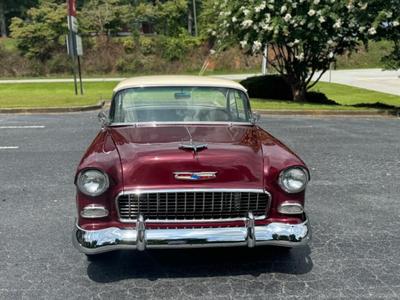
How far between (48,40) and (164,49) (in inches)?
366

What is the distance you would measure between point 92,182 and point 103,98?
554 inches

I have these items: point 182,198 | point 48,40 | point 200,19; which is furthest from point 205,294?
point 200,19

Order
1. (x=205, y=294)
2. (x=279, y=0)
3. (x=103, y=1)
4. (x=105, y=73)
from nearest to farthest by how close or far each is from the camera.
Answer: (x=205, y=294) < (x=279, y=0) < (x=105, y=73) < (x=103, y=1)

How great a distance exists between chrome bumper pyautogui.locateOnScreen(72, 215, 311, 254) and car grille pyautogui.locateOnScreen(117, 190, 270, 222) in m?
0.11

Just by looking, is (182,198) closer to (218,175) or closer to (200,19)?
(218,175)

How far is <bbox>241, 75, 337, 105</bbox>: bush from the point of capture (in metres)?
17.8

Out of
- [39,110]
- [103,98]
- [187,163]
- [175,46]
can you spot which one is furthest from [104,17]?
[187,163]

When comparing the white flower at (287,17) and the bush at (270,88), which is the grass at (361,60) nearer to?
the bush at (270,88)

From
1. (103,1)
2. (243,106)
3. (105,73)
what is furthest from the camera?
(103,1)

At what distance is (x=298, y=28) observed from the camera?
14695mm

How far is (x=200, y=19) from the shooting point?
1884 inches

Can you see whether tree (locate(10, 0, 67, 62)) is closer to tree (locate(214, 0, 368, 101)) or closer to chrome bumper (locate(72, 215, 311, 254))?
tree (locate(214, 0, 368, 101))

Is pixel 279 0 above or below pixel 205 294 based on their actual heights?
above

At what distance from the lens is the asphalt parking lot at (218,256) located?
3.71m
